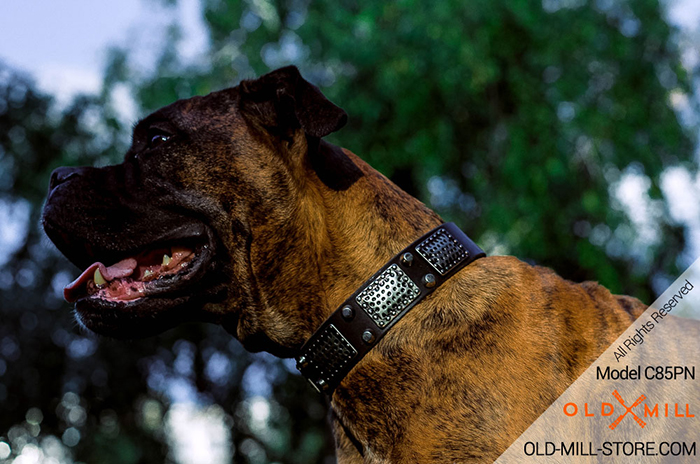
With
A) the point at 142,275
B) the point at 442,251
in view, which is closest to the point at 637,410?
the point at 442,251

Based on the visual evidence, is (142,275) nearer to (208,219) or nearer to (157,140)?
(208,219)

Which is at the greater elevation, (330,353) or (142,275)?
(330,353)

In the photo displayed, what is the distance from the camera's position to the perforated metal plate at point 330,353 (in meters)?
2.77

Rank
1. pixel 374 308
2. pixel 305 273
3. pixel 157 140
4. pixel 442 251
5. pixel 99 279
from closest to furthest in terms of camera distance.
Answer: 1. pixel 374 308
2. pixel 442 251
3. pixel 305 273
4. pixel 99 279
5. pixel 157 140

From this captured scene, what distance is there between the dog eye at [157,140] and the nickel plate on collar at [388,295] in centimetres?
127

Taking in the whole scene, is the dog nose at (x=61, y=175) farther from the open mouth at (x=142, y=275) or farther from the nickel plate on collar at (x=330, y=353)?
the nickel plate on collar at (x=330, y=353)

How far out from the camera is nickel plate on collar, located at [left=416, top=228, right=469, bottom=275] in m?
2.85

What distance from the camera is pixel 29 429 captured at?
14461 mm

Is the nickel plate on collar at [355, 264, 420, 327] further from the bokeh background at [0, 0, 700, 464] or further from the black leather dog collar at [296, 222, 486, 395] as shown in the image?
the bokeh background at [0, 0, 700, 464]

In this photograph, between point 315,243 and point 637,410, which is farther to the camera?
point 315,243

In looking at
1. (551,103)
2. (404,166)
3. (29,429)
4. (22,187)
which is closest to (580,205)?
(551,103)

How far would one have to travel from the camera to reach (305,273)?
3006 mm

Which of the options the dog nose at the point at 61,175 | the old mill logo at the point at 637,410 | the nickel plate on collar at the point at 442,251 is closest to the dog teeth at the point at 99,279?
the dog nose at the point at 61,175

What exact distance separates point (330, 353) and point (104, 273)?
1.21 metres
